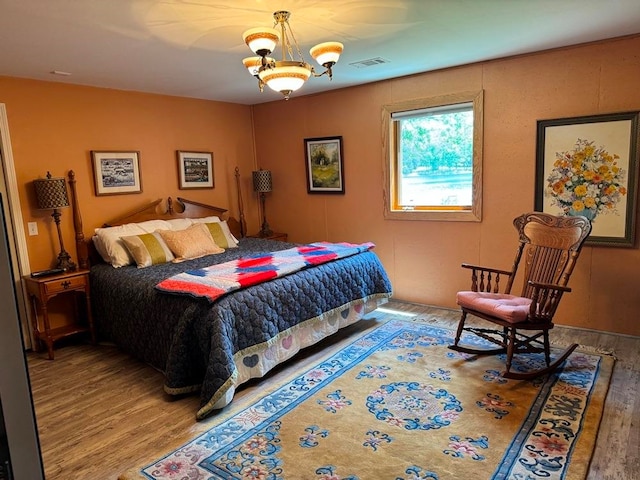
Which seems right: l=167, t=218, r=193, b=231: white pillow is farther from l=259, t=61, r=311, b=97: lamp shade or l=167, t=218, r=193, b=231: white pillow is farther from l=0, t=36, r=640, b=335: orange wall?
l=259, t=61, r=311, b=97: lamp shade

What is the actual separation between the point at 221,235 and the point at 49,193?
161 centimetres

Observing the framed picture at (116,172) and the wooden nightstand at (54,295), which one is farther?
the framed picture at (116,172)

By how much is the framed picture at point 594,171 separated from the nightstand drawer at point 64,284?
4049mm

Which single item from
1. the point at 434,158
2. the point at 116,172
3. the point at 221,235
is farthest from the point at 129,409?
the point at 434,158

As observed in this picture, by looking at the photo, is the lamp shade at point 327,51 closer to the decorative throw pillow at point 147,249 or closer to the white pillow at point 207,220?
the decorative throw pillow at point 147,249

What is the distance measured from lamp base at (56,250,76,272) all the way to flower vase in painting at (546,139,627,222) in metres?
4.27

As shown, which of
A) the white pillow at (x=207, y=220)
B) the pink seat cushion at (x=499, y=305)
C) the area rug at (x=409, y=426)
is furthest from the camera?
the white pillow at (x=207, y=220)

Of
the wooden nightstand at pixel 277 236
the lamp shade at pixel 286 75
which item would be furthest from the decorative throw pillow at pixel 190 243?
the lamp shade at pixel 286 75

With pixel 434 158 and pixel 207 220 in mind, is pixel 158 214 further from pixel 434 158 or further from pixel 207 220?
pixel 434 158

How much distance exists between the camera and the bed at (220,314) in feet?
8.67

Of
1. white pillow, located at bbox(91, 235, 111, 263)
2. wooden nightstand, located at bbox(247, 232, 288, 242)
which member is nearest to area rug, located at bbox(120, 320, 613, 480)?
white pillow, located at bbox(91, 235, 111, 263)

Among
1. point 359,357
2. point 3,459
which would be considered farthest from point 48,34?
point 359,357

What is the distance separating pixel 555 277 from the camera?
123 inches

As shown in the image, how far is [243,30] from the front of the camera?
2.74 m
